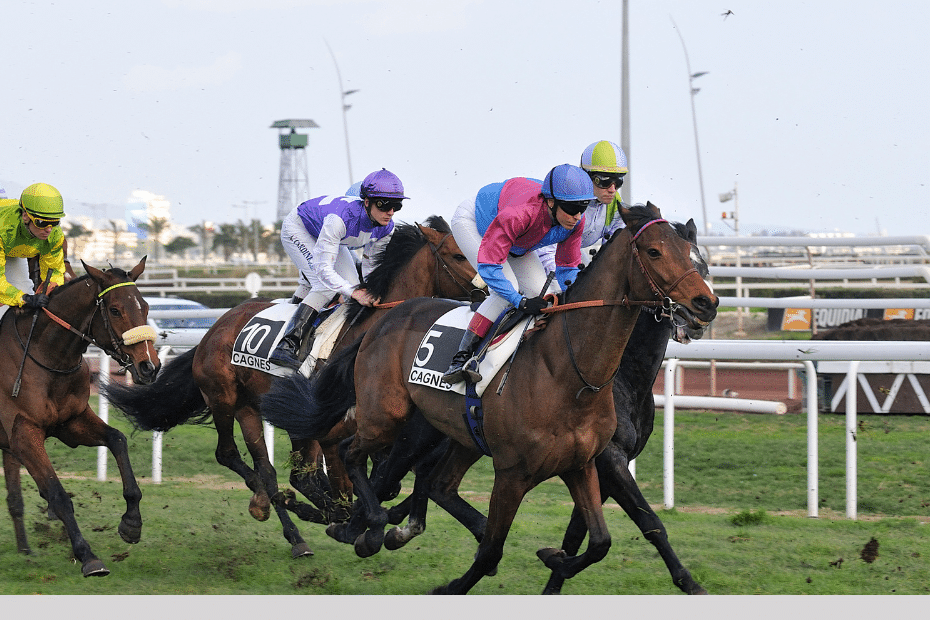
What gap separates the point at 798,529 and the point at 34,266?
415cm

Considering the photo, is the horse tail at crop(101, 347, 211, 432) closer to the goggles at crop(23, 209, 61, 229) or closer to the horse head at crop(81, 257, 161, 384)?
the horse head at crop(81, 257, 161, 384)

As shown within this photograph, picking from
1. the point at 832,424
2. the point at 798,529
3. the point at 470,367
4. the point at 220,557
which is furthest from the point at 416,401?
the point at 832,424

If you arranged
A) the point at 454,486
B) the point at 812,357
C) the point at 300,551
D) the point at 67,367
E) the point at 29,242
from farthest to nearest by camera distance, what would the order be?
the point at 812,357, the point at 29,242, the point at 300,551, the point at 67,367, the point at 454,486

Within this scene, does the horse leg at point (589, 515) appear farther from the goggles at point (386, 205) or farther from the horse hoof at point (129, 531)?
the horse hoof at point (129, 531)

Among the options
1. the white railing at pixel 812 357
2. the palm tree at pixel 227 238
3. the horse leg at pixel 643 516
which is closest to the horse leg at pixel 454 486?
the horse leg at pixel 643 516

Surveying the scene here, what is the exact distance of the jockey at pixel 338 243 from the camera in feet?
16.7

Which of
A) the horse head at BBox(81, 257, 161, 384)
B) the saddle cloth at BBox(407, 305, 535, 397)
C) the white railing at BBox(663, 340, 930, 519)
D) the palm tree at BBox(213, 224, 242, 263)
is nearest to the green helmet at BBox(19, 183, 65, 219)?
the horse head at BBox(81, 257, 161, 384)

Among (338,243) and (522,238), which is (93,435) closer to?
(338,243)

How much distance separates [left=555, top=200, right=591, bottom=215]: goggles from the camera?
358cm

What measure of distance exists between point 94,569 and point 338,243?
6.57 feet

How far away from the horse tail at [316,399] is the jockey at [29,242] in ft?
4.07

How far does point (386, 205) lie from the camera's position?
511 centimetres

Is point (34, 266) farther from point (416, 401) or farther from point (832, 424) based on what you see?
point (832, 424)

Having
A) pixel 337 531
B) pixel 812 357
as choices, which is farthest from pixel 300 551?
pixel 812 357
